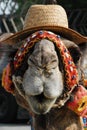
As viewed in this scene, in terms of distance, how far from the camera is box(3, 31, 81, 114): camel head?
3.00 meters

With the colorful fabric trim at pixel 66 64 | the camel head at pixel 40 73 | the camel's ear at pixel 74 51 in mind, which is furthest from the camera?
the camel's ear at pixel 74 51

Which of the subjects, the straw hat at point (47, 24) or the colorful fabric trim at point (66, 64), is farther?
the straw hat at point (47, 24)

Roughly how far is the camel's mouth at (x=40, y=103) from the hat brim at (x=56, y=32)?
0.47 meters

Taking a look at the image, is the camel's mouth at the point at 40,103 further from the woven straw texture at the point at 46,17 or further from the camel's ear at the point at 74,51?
the woven straw texture at the point at 46,17

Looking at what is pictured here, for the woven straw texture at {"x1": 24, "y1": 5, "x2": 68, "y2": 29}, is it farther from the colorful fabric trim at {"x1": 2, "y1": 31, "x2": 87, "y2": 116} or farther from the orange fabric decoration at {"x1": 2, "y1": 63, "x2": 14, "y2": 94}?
the orange fabric decoration at {"x1": 2, "y1": 63, "x2": 14, "y2": 94}

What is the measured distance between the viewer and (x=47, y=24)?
3.38 m

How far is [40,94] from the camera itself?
3.00m

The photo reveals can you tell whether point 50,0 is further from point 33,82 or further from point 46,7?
point 33,82

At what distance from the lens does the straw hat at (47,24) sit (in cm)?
336

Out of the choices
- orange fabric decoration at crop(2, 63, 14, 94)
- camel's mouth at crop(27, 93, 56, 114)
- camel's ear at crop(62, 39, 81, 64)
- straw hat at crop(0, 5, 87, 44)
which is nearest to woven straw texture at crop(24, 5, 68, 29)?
straw hat at crop(0, 5, 87, 44)

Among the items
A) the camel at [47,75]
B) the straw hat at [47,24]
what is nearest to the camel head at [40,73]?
the camel at [47,75]

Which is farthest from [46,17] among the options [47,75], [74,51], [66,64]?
[47,75]

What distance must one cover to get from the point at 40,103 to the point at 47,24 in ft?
1.80

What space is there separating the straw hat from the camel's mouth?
0.47m
